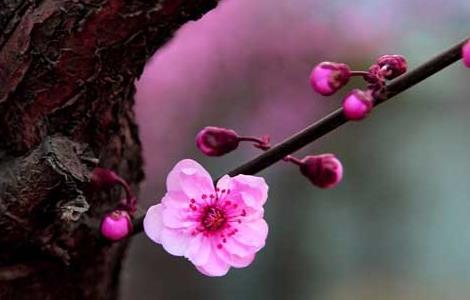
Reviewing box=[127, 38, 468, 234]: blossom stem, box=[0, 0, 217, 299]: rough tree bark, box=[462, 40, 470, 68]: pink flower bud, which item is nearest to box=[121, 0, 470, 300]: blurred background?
box=[0, 0, 217, 299]: rough tree bark

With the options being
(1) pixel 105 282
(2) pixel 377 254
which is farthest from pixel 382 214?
(1) pixel 105 282

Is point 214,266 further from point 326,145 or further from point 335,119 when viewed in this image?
point 326,145

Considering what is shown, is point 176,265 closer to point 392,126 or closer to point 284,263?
point 284,263

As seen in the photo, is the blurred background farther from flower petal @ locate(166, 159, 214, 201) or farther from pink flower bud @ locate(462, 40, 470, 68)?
pink flower bud @ locate(462, 40, 470, 68)

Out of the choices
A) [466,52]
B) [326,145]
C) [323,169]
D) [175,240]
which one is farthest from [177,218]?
[326,145]

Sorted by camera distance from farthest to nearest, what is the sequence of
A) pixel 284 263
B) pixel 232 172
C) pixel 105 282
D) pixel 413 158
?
pixel 413 158, pixel 284 263, pixel 105 282, pixel 232 172

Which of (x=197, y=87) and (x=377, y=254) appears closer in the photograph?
(x=197, y=87)

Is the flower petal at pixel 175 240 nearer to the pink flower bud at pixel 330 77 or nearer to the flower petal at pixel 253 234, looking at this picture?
the flower petal at pixel 253 234

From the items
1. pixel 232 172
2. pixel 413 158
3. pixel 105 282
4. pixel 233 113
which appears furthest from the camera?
pixel 413 158

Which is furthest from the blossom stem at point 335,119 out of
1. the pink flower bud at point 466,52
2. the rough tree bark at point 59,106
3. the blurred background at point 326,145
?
the blurred background at point 326,145
